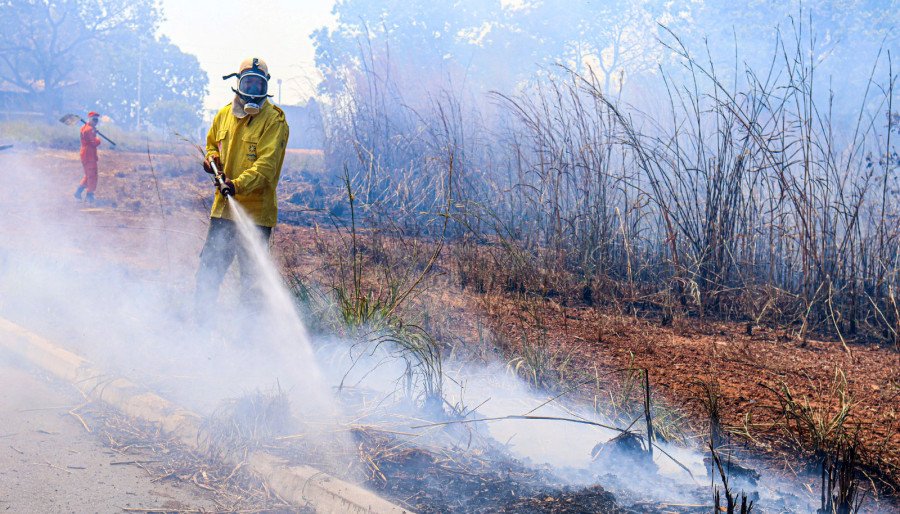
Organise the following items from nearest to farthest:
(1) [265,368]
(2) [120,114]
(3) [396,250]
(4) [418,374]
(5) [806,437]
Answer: (5) [806,437] < (4) [418,374] < (1) [265,368] < (3) [396,250] < (2) [120,114]

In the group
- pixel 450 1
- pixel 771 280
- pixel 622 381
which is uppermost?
pixel 450 1

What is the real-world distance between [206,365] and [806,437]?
10.7 ft

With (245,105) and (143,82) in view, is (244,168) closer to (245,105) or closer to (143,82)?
(245,105)

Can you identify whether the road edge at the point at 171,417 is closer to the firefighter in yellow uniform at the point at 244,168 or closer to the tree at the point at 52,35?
the firefighter in yellow uniform at the point at 244,168

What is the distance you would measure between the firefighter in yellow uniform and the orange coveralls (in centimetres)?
917

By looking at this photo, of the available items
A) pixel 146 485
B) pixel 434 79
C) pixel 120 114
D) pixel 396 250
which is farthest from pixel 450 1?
pixel 120 114

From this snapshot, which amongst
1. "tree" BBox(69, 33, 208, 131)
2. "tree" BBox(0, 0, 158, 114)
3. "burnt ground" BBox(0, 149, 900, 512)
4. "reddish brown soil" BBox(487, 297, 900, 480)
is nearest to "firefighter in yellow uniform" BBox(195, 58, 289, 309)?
"burnt ground" BBox(0, 149, 900, 512)

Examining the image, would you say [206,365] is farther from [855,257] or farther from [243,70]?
[855,257]

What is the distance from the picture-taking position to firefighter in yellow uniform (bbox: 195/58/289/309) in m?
4.82

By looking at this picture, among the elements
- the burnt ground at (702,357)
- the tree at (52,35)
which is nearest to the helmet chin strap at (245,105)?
the burnt ground at (702,357)

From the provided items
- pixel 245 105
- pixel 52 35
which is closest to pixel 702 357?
pixel 245 105

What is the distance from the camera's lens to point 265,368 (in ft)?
14.8

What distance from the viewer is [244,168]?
499 centimetres

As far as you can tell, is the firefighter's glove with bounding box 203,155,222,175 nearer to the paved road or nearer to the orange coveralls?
the paved road
